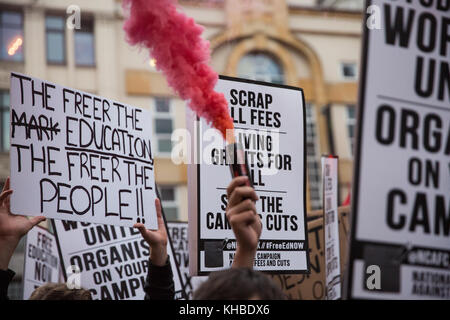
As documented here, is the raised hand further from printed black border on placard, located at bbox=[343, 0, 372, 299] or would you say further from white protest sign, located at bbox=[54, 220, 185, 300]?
white protest sign, located at bbox=[54, 220, 185, 300]

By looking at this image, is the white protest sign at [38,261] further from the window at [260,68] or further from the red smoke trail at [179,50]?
the window at [260,68]

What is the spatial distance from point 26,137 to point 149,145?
0.89 m

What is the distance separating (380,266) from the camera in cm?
189

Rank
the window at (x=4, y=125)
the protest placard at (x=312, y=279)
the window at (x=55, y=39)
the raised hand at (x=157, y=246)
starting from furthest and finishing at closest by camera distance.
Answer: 1. the window at (x=55, y=39)
2. the window at (x=4, y=125)
3. the protest placard at (x=312, y=279)
4. the raised hand at (x=157, y=246)

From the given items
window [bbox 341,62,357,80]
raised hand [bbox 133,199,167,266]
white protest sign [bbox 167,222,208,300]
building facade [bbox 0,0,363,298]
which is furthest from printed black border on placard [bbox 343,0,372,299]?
window [bbox 341,62,357,80]

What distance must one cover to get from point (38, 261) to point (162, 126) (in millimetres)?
10961

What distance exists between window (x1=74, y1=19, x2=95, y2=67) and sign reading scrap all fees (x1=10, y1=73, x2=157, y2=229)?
43.0 feet

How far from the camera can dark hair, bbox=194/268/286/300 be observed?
1.71 m

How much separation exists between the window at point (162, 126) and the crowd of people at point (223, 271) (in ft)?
43.7

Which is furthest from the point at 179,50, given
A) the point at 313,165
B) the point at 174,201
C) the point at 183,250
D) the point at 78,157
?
the point at 313,165

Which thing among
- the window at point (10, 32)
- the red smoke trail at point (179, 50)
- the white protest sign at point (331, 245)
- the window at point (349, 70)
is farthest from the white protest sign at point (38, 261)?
the window at point (349, 70)

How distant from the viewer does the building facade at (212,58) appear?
621 inches
